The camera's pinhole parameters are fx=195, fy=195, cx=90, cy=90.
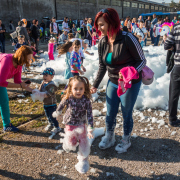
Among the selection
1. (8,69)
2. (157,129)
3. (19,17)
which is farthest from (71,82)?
(19,17)

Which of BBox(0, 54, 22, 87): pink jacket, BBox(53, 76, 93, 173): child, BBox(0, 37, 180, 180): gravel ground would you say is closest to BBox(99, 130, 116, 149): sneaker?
BBox(0, 37, 180, 180): gravel ground

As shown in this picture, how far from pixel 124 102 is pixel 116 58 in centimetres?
62

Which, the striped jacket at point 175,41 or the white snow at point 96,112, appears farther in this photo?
the white snow at point 96,112

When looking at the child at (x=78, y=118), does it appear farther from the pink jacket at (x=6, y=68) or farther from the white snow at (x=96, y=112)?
the white snow at (x=96, y=112)

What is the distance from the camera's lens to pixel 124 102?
2.69 m

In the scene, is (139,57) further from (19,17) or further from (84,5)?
(84,5)

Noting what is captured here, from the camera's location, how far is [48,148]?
3.17 m

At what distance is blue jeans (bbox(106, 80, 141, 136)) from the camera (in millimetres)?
2641

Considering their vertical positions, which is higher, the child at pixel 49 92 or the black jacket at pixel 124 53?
the black jacket at pixel 124 53

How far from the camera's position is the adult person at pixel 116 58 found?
2398 millimetres

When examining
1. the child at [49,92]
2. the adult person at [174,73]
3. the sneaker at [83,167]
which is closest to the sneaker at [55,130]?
the child at [49,92]

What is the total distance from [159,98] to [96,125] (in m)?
1.66

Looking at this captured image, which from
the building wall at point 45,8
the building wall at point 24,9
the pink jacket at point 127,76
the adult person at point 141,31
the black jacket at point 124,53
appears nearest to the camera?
the pink jacket at point 127,76

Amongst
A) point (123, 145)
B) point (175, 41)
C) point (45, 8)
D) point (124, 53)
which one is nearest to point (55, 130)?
point (123, 145)
